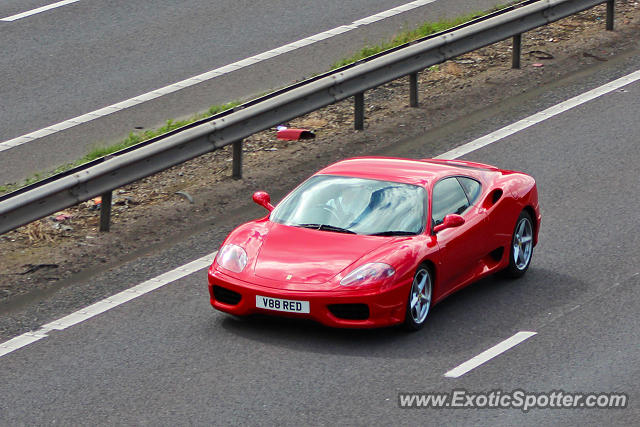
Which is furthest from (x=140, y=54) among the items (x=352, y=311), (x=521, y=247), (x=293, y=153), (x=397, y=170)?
(x=352, y=311)

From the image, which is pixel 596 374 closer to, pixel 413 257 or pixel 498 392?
pixel 498 392

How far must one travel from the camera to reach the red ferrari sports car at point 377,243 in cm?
982

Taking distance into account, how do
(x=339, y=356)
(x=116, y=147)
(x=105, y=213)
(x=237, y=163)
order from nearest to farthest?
(x=339, y=356), (x=105, y=213), (x=237, y=163), (x=116, y=147)

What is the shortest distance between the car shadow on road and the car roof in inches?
41.9

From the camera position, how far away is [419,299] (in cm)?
1016

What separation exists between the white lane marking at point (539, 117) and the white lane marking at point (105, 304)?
4056mm

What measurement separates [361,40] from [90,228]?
7.07 meters

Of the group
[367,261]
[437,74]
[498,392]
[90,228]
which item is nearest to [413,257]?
[367,261]

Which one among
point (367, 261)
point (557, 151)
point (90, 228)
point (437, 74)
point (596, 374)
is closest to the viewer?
point (596, 374)

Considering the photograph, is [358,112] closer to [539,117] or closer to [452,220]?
[539,117]

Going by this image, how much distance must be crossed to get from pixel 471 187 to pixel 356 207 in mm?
1261

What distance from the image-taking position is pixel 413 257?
396 inches

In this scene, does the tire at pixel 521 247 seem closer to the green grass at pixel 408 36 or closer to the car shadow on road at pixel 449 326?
the car shadow on road at pixel 449 326

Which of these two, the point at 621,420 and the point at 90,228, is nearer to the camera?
the point at 621,420
